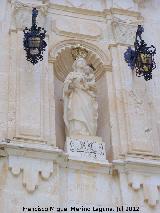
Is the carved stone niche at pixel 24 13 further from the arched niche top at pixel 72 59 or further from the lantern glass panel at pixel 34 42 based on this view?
the lantern glass panel at pixel 34 42

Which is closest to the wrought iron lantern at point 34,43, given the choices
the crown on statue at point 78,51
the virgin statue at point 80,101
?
the virgin statue at point 80,101

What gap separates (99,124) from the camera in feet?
39.6

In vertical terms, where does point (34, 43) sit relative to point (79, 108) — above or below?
above

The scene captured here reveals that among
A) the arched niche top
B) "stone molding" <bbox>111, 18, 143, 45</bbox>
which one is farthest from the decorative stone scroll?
"stone molding" <bbox>111, 18, 143, 45</bbox>

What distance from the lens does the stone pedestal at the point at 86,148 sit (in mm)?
10859

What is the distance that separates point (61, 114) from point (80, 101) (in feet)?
1.89

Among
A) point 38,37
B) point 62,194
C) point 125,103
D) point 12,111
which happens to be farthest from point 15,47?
point 62,194

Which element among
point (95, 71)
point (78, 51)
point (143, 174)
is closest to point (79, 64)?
point (78, 51)

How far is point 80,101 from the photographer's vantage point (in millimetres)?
11594

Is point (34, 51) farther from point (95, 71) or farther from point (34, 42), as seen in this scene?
point (95, 71)

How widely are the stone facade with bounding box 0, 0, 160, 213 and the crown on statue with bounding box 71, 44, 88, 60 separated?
0.37ft

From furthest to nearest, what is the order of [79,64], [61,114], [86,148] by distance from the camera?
[79,64]
[61,114]
[86,148]

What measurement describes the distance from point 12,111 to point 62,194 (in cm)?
177

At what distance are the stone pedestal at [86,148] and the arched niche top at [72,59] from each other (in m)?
1.91
